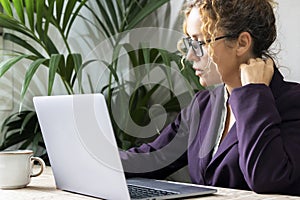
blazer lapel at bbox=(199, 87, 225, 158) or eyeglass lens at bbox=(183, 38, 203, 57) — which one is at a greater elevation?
eyeglass lens at bbox=(183, 38, 203, 57)

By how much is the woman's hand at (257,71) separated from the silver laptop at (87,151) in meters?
0.37

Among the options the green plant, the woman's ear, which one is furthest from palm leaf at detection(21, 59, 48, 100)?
the woman's ear

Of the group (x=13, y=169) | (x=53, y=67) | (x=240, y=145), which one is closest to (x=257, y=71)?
(x=240, y=145)

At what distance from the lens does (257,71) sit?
4.99 feet

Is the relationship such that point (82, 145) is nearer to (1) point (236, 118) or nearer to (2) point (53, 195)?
(2) point (53, 195)

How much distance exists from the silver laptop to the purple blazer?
173mm

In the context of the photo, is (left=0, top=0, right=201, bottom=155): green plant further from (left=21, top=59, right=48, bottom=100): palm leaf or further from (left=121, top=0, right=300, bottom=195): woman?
(left=121, top=0, right=300, bottom=195): woman

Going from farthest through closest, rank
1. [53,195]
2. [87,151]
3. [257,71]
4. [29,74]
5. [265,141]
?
[29,74], [257,71], [265,141], [53,195], [87,151]

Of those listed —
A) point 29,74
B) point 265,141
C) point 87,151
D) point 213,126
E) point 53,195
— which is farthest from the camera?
point 29,74

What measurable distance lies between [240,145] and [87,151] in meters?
0.44

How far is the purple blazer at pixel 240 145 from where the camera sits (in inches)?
53.7

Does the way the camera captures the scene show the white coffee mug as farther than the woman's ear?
No

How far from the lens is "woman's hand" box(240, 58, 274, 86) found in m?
1.51

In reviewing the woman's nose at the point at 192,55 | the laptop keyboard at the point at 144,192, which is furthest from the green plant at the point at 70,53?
the laptop keyboard at the point at 144,192
